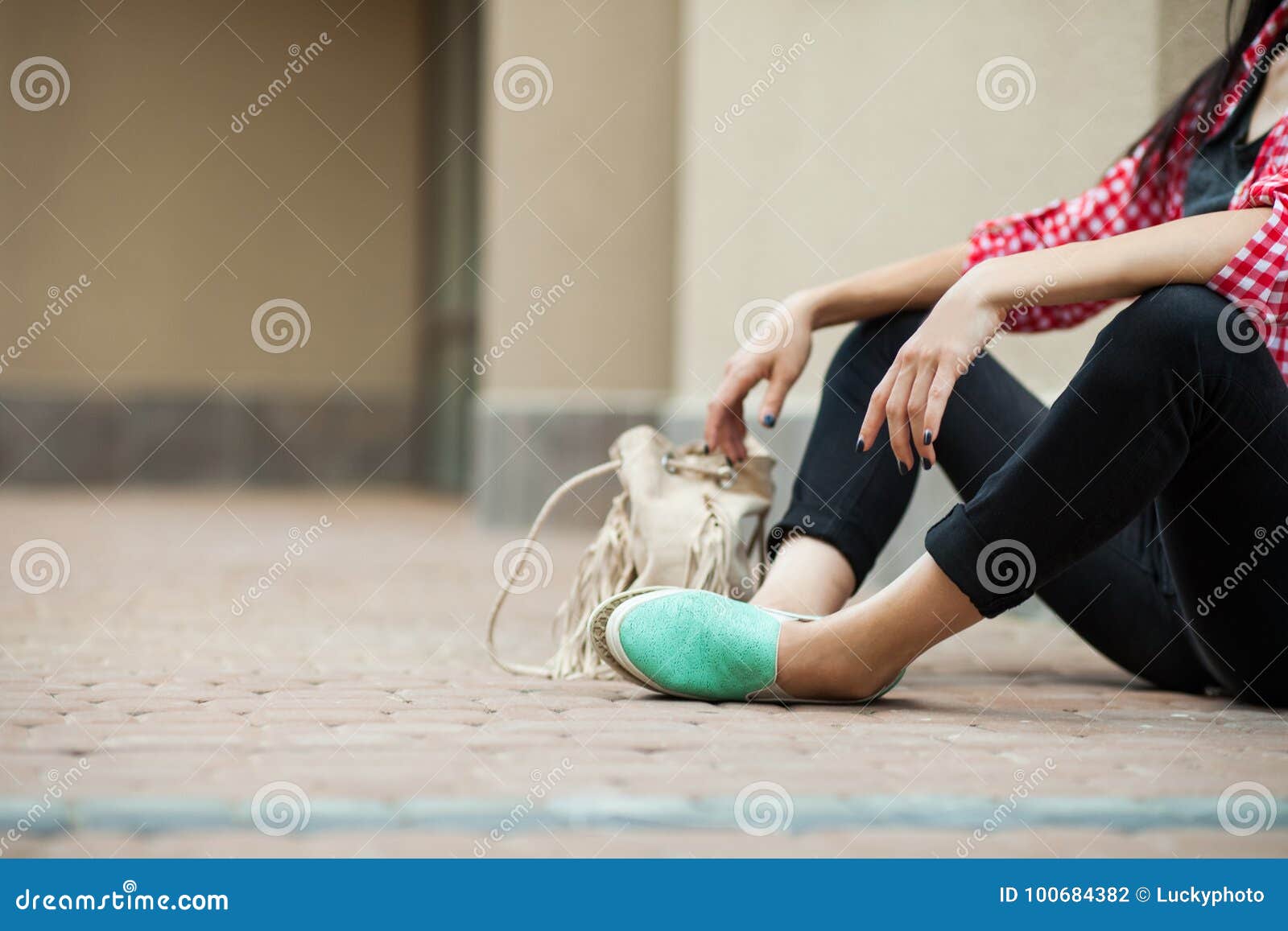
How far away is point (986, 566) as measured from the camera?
1.44m

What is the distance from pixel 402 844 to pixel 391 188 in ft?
25.0

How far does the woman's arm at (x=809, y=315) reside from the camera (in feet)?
6.07

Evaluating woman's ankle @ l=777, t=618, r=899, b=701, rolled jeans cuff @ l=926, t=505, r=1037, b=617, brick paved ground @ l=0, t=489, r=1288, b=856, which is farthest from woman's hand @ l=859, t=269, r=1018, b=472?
brick paved ground @ l=0, t=489, r=1288, b=856

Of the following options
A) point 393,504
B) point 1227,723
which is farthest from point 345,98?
point 1227,723

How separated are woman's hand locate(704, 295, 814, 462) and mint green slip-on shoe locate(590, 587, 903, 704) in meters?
0.30

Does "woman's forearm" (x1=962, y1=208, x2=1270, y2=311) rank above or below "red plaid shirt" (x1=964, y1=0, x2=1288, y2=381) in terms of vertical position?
below

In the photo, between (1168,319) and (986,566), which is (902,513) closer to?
(986,566)

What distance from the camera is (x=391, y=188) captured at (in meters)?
8.34

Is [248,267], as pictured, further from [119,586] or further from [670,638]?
[670,638]

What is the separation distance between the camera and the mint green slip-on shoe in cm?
158

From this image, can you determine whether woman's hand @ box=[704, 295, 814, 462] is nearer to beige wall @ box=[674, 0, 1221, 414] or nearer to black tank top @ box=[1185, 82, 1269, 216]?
black tank top @ box=[1185, 82, 1269, 216]

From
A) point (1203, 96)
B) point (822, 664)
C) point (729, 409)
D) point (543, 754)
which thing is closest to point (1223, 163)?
point (1203, 96)

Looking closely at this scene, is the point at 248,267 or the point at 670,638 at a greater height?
the point at 248,267
